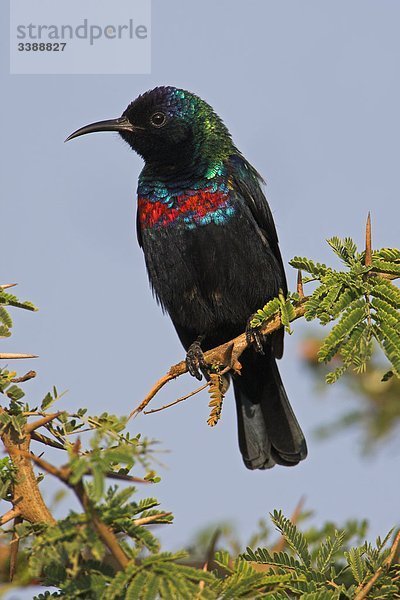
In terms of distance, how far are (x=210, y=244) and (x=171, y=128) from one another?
3.55 ft

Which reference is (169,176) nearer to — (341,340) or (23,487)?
(341,340)

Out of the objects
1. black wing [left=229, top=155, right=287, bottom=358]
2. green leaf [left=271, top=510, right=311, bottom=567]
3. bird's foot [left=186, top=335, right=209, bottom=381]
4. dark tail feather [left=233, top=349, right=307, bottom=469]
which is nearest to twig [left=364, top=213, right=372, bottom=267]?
green leaf [left=271, top=510, right=311, bottom=567]

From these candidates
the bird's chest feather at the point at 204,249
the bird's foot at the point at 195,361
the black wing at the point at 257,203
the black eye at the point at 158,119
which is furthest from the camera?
the black eye at the point at 158,119

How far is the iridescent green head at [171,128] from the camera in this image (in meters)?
5.65

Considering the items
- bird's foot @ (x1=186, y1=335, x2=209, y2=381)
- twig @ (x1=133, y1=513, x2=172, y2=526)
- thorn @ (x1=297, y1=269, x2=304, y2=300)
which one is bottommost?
twig @ (x1=133, y1=513, x2=172, y2=526)

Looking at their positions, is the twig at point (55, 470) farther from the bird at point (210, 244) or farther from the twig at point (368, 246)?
the bird at point (210, 244)

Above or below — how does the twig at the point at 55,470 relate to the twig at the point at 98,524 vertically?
above

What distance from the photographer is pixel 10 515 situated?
1789 mm

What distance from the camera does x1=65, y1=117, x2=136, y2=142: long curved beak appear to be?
5.93 m

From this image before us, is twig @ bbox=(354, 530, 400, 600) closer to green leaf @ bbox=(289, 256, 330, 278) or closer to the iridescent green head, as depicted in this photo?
green leaf @ bbox=(289, 256, 330, 278)

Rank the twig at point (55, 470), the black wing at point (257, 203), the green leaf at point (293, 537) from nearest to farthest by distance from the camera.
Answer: the twig at point (55, 470), the green leaf at point (293, 537), the black wing at point (257, 203)

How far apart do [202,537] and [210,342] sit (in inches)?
96.4

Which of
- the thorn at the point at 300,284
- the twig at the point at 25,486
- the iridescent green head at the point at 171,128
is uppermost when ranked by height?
the iridescent green head at the point at 171,128

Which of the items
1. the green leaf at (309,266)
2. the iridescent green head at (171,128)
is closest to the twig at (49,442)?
the green leaf at (309,266)
